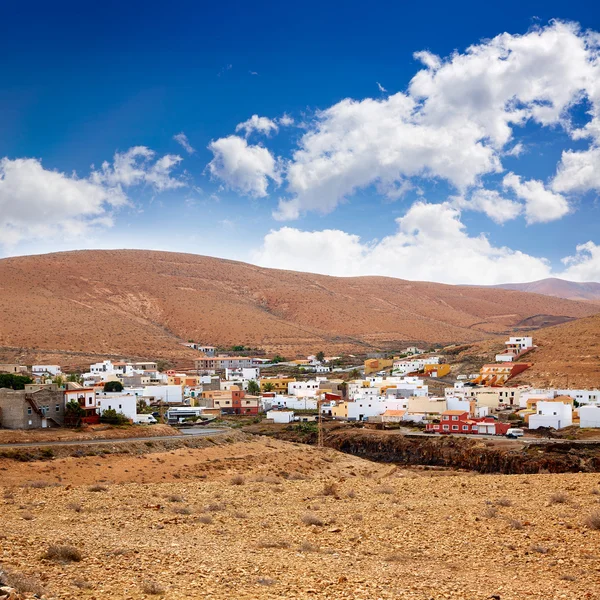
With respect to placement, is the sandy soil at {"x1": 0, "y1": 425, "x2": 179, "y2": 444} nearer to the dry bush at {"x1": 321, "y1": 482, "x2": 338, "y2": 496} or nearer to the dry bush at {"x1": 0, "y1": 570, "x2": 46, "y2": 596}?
the dry bush at {"x1": 321, "y1": 482, "x2": 338, "y2": 496}

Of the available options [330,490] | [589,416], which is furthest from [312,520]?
[589,416]

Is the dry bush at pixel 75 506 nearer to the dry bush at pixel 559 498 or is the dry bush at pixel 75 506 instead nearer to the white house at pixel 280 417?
the dry bush at pixel 559 498

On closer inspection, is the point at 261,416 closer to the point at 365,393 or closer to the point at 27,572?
the point at 365,393

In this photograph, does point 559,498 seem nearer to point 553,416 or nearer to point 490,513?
point 490,513

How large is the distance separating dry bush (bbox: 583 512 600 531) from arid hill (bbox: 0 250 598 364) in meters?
81.2

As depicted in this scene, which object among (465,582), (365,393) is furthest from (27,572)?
(365,393)

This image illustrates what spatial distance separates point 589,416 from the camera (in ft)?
156

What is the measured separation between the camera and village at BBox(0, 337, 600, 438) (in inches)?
1428

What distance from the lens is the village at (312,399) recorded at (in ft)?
119

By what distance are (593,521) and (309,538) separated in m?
5.01

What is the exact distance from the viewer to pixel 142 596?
318 inches

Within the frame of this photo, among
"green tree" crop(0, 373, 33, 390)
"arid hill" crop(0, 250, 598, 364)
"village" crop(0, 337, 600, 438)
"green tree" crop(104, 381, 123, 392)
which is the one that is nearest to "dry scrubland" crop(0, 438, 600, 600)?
"village" crop(0, 337, 600, 438)

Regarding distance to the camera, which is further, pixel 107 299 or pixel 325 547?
pixel 107 299

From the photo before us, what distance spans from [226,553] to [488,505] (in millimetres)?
6702
